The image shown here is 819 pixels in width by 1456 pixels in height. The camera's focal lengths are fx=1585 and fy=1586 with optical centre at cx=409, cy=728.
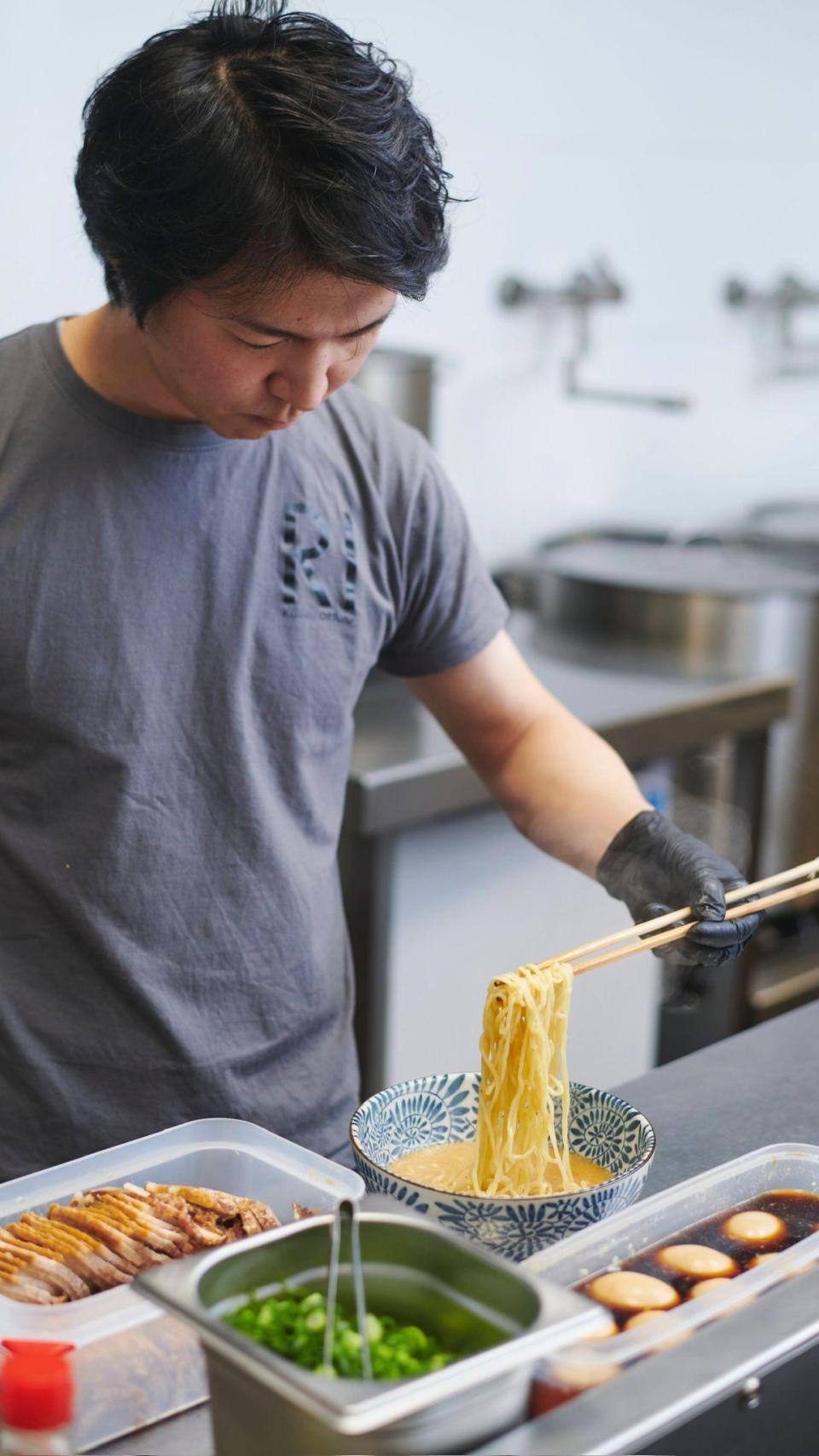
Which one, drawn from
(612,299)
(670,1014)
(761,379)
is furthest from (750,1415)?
(761,379)

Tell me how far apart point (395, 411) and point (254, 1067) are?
1511mm

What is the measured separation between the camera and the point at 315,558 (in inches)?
69.7

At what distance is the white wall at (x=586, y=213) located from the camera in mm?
2820

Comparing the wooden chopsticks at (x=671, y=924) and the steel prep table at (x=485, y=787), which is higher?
the wooden chopsticks at (x=671, y=924)

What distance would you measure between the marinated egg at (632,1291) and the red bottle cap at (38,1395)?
455mm

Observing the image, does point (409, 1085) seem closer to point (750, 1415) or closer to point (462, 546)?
point (750, 1415)

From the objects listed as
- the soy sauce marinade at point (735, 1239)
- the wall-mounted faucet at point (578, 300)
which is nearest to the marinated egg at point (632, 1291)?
the soy sauce marinade at point (735, 1239)

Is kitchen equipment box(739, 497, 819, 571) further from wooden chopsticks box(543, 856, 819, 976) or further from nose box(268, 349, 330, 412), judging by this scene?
nose box(268, 349, 330, 412)

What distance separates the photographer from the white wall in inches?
111

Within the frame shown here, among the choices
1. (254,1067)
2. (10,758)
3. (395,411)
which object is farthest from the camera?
(395,411)

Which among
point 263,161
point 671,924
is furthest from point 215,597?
point 671,924

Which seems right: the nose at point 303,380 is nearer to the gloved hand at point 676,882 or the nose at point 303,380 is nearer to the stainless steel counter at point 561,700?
the gloved hand at point 676,882

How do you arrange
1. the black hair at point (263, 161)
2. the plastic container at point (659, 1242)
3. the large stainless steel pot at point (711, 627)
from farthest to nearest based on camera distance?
the large stainless steel pot at point (711, 627) → the black hair at point (263, 161) → the plastic container at point (659, 1242)

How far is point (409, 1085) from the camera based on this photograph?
143cm
